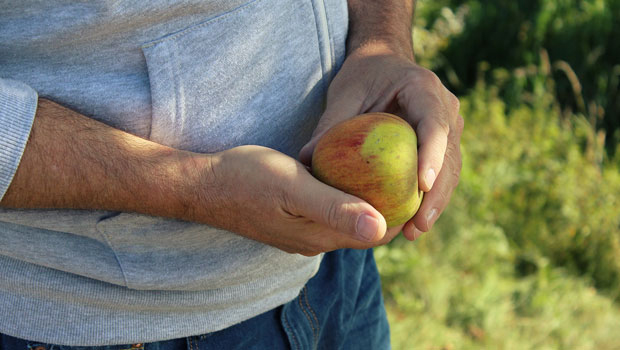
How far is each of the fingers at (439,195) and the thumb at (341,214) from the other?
21 cm

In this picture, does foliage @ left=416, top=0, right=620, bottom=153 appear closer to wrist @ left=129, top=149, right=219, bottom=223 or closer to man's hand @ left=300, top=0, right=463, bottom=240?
man's hand @ left=300, top=0, right=463, bottom=240

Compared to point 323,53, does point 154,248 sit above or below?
below

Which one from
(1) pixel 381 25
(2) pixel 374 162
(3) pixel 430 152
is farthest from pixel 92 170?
(1) pixel 381 25

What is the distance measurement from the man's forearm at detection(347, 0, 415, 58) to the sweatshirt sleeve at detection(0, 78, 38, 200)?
0.75m

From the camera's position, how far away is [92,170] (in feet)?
3.67

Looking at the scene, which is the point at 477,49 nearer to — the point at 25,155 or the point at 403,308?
the point at 403,308

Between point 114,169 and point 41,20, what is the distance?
0.29m

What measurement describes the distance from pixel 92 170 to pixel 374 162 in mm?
552

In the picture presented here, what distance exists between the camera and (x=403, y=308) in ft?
10.2

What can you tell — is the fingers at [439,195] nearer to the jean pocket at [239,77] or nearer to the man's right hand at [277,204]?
the man's right hand at [277,204]

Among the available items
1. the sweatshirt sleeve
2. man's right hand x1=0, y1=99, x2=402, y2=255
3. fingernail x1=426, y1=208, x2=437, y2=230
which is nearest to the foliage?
fingernail x1=426, y1=208, x2=437, y2=230

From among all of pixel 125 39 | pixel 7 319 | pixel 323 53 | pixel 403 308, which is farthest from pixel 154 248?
pixel 403 308

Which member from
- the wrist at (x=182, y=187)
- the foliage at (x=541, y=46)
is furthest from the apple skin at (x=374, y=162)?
the foliage at (x=541, y=46)

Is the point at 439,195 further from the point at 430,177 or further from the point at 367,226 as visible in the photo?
the point at 367,226
